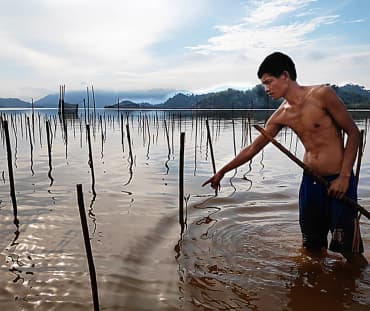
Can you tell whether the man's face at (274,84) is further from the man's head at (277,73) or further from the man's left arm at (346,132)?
the man's left arm at (346,132)

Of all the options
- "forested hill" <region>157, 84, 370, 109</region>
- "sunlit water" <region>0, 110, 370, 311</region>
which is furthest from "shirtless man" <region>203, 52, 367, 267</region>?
"forested hill" <region>157, 84, 370, 109</region>

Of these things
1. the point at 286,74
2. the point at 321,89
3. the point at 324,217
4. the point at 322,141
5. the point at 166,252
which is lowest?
the point at 166,252

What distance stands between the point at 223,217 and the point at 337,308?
2.88 m

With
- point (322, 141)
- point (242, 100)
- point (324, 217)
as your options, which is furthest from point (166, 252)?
point (242, 100)

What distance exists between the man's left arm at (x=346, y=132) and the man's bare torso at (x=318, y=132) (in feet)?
0.25

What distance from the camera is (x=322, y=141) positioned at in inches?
124

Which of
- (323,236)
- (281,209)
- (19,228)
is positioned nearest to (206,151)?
(281,209)

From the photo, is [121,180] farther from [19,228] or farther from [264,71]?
[264,71]

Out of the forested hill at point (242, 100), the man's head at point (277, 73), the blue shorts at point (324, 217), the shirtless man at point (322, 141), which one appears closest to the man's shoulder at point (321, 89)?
the shirtless man at point (322, 141)

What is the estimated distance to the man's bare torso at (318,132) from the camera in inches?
120

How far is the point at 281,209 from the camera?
20.8 feet

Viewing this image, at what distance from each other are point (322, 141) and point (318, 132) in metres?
0.09

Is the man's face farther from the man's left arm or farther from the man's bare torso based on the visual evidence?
the man's left arm

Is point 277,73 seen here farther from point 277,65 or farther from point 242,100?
point 242,100
